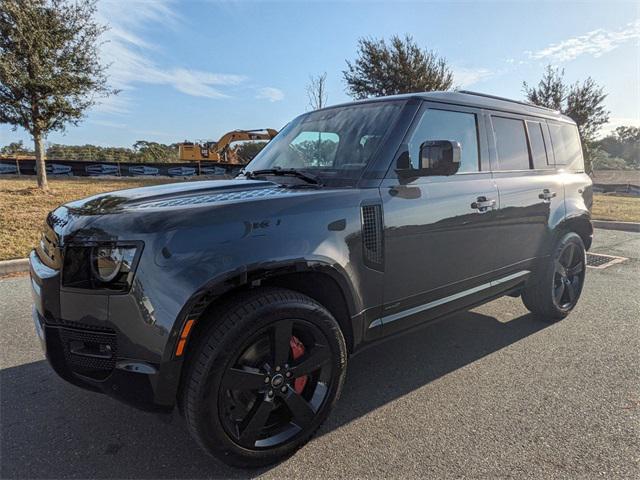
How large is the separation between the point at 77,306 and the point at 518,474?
228 cm

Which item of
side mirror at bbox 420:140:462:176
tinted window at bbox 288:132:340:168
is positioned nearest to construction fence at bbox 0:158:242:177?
→ tinted window at bbox 288:132:340:168

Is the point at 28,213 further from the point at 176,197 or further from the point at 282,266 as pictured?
the point at 282,266

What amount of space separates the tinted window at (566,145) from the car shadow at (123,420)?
1.95 metres

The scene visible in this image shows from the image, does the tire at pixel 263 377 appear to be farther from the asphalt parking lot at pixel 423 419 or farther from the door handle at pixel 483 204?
the door handle at pixel 483 204

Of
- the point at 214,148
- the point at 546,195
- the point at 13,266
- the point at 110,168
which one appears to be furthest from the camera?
the point at 214,148

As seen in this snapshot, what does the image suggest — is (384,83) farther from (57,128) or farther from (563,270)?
(563,270)

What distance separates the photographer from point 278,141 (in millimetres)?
3650

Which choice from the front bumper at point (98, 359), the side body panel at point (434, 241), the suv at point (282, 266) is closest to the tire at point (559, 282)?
the suv at point (282, 266)

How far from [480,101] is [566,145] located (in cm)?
159

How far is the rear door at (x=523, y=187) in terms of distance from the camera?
3.39 meters

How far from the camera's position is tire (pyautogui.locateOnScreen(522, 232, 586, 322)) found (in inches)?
155

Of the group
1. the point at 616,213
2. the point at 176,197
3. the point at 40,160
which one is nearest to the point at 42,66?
the point at 40,160

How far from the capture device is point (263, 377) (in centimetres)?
208

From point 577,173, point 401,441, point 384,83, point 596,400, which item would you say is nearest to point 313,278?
point 401,441
